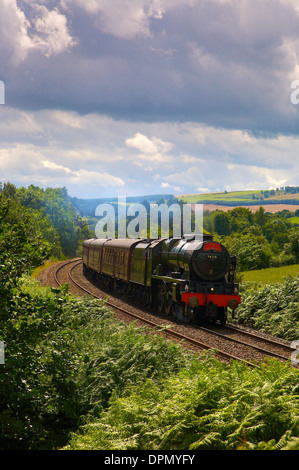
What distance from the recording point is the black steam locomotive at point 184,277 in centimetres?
1817

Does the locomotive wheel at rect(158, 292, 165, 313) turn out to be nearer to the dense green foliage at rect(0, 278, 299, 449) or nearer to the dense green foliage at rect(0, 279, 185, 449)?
the dense green foliage at rect(0, 278, 299, 449)

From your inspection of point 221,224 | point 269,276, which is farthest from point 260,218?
point 269,276

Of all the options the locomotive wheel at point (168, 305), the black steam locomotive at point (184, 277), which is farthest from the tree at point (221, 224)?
the locomotive wheel at point (168, 305)

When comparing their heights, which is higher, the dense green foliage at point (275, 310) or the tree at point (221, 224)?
the tree at point (221, 224)

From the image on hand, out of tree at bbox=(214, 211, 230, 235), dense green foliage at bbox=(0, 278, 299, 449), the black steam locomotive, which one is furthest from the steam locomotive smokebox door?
tree at bbox=(214, 211, 230, 235)

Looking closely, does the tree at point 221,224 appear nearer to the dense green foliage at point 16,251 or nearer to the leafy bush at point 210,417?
the dense green foliage at point 16,251

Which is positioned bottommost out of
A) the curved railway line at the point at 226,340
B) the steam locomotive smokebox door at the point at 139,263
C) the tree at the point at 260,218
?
the curved railway line at the point at 226,340

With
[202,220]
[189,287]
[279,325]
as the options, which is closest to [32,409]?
[189,287]

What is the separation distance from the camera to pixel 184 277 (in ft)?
61.9

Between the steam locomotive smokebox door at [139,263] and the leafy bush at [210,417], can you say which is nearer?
the leafy bush at [210,417]

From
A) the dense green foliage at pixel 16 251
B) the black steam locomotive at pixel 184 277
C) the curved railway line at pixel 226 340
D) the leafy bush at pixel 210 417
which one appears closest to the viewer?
the leafy bush at pixel 210 417

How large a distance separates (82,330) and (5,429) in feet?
18.1

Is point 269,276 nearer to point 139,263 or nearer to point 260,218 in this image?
point 139,263

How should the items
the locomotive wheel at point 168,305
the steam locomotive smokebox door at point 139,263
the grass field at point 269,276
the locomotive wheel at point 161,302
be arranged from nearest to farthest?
the locomotive wheel at point 168,305 → the locomotive wheel at point 161,302 → the steam locomotive smokebox door at point 139,263 → the grass field at point 269,276
